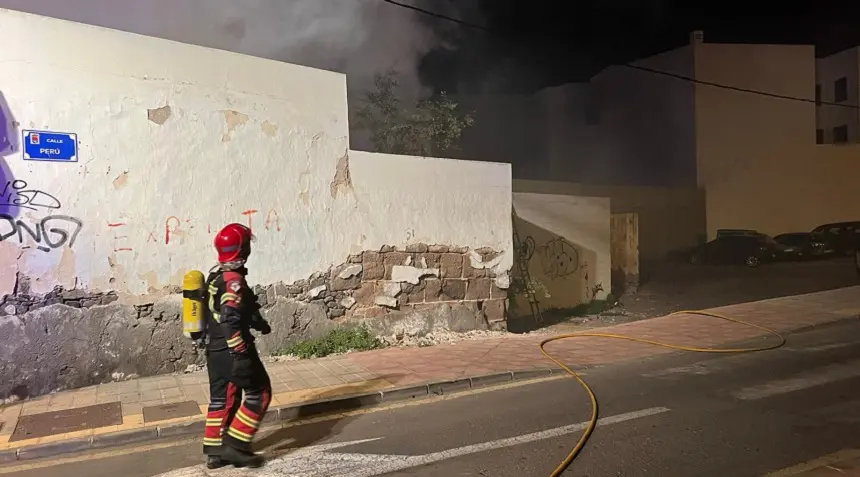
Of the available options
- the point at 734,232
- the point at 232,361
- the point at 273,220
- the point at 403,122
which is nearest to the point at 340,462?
the point at 232,361

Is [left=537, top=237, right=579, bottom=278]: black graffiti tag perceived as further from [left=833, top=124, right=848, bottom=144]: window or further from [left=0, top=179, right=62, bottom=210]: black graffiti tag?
[left=833, top=124, right=848, bottom=144]: window

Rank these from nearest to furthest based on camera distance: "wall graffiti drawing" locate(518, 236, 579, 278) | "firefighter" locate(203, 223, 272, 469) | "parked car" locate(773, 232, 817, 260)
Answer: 1. "firefighter" locate(203, 223, 272, 469)
2. "wall graffiti drawing" locate(518, 236, 579, 278)
3. "parked car" locate(773, 232, 817, 260)

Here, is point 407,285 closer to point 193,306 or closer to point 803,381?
point 193,306

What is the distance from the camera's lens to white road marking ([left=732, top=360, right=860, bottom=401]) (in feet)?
20.8

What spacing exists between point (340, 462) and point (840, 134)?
3460cm

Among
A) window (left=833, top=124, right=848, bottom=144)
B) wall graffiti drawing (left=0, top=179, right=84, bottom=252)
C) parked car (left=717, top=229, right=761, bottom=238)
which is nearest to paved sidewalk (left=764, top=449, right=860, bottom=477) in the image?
wall graffiti drawing (left=0, top=179, right=84, bottom=252)

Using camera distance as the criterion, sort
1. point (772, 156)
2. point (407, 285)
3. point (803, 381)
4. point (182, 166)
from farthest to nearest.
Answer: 1. point (772, 156)
2. point (407, 285)
3. point (182, 166)
4. point (803, 381)

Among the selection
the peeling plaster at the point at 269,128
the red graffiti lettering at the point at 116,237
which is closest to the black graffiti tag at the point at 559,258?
the peeling plaster at the point at 269,128

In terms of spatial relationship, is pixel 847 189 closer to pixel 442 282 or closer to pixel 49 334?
pixel 442 282

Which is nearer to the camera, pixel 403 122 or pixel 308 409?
pixel 308 409

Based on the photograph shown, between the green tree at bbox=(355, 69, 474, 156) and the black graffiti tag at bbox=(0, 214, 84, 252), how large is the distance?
9969mm

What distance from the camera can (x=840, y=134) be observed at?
31.2 meters

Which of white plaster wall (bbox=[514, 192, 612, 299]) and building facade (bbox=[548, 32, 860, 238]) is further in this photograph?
building facade (bbox=[548, 32, 860, 238])

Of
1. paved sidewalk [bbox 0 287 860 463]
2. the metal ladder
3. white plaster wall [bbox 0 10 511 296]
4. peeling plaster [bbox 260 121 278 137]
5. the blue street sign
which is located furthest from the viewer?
the metal ladder
